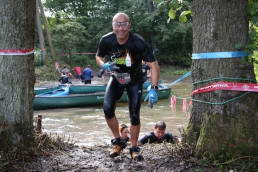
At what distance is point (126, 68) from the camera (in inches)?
173

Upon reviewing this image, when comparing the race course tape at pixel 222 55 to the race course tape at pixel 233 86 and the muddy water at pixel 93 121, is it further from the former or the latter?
the muddy water at pixel 93 121

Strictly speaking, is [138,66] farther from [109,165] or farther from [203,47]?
[109,165]

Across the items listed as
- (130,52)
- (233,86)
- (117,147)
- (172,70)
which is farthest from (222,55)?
(172,70)

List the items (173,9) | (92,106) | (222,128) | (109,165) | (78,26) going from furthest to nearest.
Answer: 1. (78,26)
2. (92,106)
3. (173,9)
4. (109,165)
5. (222,128)

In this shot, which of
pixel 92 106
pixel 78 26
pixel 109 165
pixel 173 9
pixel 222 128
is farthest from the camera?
pixel 78 26

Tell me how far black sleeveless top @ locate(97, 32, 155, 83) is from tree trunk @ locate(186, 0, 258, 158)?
0.81 metres

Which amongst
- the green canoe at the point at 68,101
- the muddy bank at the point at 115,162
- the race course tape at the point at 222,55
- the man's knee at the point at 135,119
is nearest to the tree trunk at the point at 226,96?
the race course tape at the point at 222,55

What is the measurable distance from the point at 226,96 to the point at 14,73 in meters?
2.74

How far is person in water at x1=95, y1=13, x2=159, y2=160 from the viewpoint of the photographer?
425 centimetres

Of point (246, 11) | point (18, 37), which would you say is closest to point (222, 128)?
point (246, 11)

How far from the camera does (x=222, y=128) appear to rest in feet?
12.1

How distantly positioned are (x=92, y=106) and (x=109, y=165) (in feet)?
37.5

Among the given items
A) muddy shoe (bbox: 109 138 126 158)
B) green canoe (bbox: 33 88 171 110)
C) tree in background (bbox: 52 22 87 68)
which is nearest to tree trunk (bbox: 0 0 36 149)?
muddy shoe (bbox: 109 138 126 158)

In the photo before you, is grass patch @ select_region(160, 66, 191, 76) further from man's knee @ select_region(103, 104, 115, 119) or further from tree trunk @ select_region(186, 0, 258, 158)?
tree trunk @ select_region(186, 0, 258, 158)
